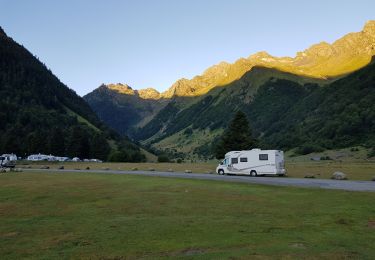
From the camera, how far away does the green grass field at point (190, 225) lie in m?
14.9

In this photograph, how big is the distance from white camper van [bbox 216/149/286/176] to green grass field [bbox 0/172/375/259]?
2221 centimetres

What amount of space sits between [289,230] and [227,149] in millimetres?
74533

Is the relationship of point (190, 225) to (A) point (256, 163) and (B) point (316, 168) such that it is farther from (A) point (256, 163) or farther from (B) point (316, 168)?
(B) point (316, 168)

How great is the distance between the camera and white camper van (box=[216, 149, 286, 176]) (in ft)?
182

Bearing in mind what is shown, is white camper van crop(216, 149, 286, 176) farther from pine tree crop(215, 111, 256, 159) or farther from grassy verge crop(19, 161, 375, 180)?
pine tree crop(215, 111, 256, 159)

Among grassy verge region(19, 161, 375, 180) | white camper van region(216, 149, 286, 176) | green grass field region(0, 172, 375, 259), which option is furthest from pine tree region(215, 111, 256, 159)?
green grass field region(0, 172, 375, 259)

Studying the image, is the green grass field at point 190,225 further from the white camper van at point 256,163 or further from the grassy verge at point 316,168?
the grassy verge at point 316,168

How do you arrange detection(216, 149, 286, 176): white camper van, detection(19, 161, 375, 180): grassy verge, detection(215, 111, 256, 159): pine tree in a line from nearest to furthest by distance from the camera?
1. detection(19, 161, 375, 180): grassy verge
2. detection(216, 149, 286, 176): white camper van
3. detection(215, 111, 256, 159): pine tree

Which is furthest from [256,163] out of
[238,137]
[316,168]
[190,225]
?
[190,225]

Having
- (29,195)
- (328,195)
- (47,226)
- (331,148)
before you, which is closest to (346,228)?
(328,195)

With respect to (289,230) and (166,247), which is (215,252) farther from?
(289,230)

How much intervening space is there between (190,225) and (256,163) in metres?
38.7

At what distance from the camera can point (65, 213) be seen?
80.8 ft

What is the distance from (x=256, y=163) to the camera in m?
57.0
